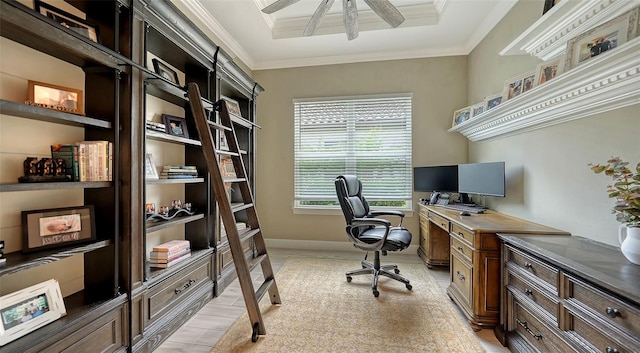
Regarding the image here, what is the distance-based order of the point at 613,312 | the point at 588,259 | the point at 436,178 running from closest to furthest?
the point at 613,312 < the point at 588,259 < the point at 436,178

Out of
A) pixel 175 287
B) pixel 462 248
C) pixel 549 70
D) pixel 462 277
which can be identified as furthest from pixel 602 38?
pixel 175 287

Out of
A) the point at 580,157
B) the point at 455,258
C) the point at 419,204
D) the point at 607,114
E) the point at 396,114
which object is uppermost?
the point at 396,114

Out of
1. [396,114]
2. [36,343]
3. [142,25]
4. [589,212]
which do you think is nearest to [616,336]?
[589,212]

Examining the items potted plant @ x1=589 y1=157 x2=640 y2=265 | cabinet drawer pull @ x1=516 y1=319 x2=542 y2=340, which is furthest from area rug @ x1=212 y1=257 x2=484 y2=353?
potted plant @ x1=589 y1=157 x2=640 y2=265

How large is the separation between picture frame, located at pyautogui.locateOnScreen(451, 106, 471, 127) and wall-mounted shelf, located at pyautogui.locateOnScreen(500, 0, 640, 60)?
119 cm

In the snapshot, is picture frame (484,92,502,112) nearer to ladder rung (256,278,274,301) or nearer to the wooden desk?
the wooden desk

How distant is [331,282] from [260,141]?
2.43m

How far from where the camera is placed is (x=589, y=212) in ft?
5.45

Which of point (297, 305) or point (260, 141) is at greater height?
point (260, 141)

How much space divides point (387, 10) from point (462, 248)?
81.5 inches

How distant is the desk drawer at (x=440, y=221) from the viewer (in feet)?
8.31

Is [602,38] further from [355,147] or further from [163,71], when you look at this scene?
[163,71]

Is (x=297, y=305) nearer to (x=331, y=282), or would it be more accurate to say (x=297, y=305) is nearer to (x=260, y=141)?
(x=331, y=282)

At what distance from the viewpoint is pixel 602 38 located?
54.5 inches
